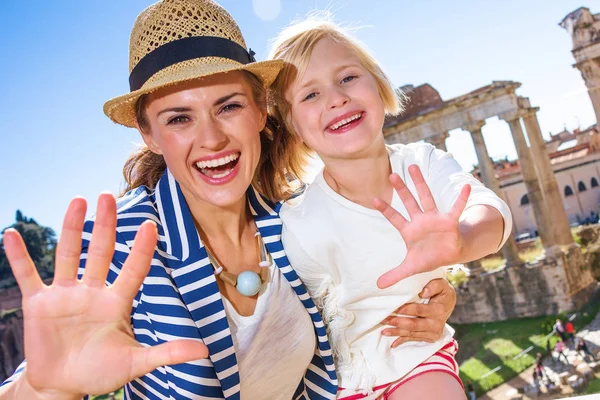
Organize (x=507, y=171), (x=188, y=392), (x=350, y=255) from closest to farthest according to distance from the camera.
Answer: (x=188, y=392) < (x=350, y=255) < (x=507, y=171)

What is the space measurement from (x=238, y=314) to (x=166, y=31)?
4.31ft

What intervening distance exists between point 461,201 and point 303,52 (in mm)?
1459

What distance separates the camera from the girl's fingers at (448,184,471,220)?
6.09ft

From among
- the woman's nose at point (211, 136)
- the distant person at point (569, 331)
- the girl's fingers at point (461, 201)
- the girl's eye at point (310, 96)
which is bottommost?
the distant person at point (569, 331)

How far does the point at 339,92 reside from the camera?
2.84m

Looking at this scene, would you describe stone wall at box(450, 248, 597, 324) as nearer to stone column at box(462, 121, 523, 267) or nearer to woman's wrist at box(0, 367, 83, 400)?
stone column at box(462, 121, 523, 267)

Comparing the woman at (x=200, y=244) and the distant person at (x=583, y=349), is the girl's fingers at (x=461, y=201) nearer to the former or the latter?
the woman at (x=200, y=244)

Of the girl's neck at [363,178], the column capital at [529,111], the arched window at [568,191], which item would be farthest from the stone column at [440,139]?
the arched window at [568,191]

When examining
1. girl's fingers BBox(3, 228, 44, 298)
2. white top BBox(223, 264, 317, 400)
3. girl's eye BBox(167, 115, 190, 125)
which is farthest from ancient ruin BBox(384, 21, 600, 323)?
girl's fingers BBox(3, 228, 44, 298)

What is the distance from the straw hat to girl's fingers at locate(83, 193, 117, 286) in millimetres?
833

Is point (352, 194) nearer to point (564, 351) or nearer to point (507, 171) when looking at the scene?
point (564, 351)

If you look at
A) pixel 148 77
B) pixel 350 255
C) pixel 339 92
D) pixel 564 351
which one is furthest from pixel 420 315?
pixel 564 351

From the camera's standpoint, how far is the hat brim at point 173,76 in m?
2.28

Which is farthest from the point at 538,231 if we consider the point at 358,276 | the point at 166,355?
the point at 166,355
